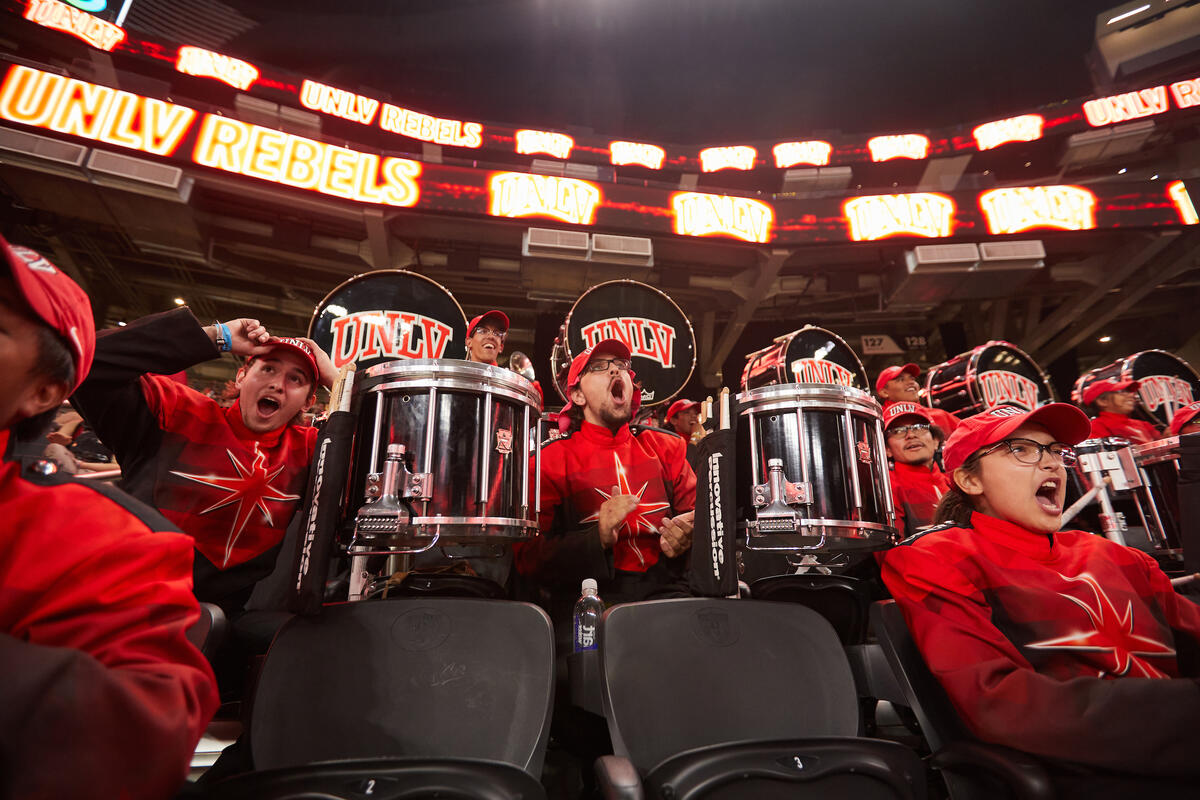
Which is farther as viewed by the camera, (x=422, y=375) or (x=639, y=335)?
(x=639, y=335)

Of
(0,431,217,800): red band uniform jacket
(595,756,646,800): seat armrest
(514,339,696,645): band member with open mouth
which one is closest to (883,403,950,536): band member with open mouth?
(514,339,696,645): band member with open mouth

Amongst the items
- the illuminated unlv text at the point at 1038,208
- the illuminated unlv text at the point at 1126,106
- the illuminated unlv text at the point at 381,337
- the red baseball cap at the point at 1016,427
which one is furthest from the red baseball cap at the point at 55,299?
the illuminated unlv text at the point at 1126,106

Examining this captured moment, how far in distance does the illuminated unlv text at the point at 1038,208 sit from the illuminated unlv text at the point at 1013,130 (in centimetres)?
438

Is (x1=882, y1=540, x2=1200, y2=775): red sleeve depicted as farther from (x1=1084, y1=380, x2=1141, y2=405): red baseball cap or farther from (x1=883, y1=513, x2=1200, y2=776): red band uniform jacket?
(x1=1084, y1=380, x2=1141, y2=405): red baseball cap

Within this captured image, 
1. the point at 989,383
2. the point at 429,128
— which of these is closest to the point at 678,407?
the point at 989,383

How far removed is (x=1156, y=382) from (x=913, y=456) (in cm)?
362

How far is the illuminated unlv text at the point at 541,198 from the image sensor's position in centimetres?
729

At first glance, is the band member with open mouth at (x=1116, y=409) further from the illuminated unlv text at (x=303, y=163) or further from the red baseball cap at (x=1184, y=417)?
the illuminated unlv text at (x=303, y=163)

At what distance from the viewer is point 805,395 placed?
7.47 feet

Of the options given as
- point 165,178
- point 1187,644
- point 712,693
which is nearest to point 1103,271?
point 1187,644

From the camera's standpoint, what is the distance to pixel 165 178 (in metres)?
6.26

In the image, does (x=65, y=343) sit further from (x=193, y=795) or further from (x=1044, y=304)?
(x=1044, y=304)

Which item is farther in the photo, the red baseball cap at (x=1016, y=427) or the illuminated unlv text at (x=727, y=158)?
the illuminated unlv text at (x=727, y=158)

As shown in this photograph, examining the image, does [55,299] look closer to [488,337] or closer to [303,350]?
[303,350]
